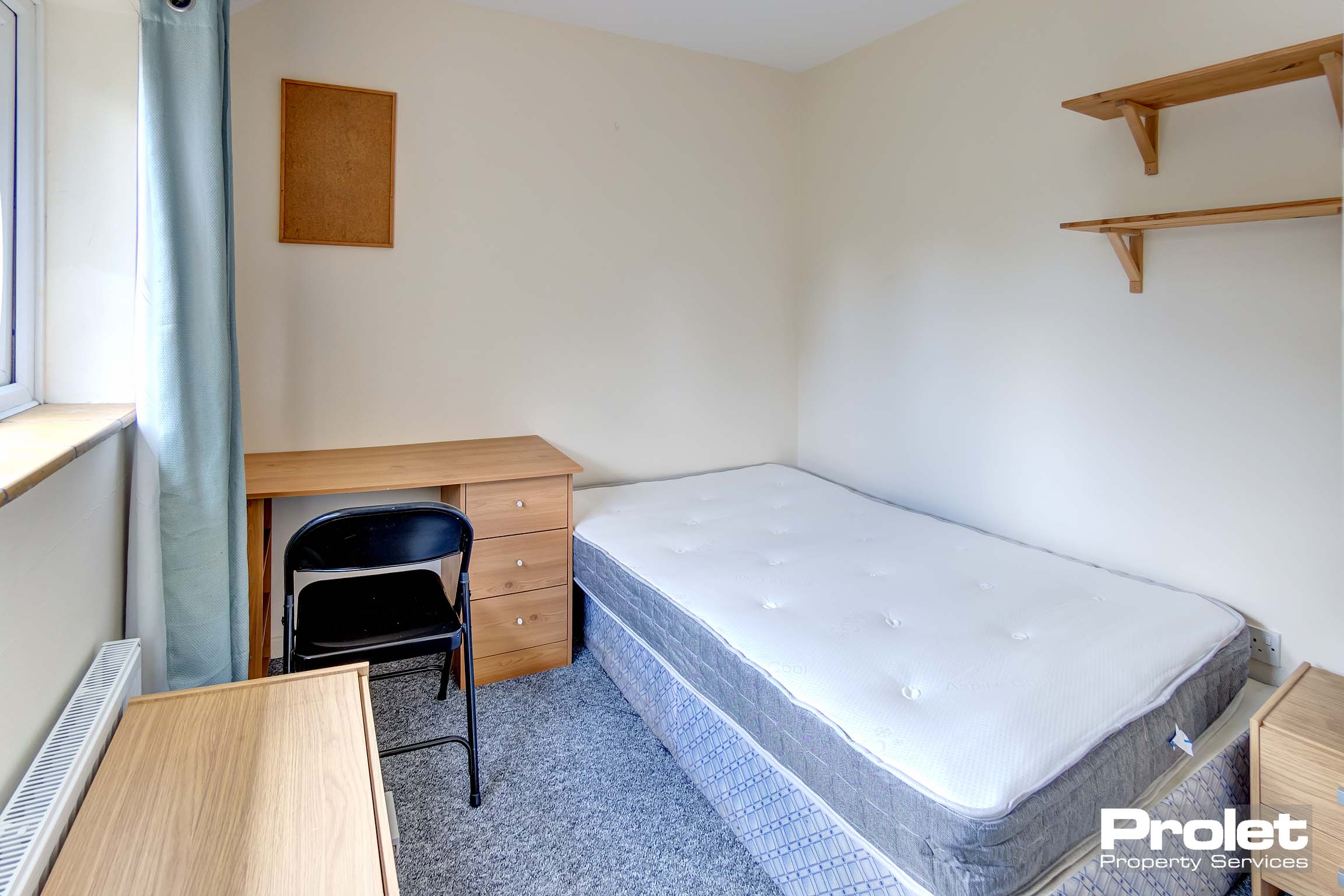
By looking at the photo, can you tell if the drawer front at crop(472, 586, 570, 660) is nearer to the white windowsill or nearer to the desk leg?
the desk leg

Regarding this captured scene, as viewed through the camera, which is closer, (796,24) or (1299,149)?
(1299,149)

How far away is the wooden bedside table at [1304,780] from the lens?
4.62 ft

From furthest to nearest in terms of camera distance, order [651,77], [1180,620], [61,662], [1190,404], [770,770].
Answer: [651,77], [1190,404], [1180,620], [770,770], [61,662]

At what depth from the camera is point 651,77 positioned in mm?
3121

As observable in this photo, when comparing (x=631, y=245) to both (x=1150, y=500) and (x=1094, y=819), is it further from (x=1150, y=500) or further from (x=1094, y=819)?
(x=1094, y=819)

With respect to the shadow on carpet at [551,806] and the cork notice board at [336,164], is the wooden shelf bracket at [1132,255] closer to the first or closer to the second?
the shadow on carpet at [551,806]

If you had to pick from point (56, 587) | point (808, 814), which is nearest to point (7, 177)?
point (56, 587)

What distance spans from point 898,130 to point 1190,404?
5.13 feet

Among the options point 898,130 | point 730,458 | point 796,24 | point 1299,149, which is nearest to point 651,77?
point 796,24

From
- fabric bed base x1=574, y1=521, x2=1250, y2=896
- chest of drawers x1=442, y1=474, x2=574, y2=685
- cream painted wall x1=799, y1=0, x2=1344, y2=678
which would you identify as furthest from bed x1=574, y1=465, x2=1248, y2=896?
cream painted wall x1=799, y1=0, x2=1344, y2=678

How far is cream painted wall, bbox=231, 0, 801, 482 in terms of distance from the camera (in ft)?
8.45

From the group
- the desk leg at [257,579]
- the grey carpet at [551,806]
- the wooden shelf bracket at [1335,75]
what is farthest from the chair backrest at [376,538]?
the wooden shelf bracket at [1335,75]

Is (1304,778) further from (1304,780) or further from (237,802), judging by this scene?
(237,802)

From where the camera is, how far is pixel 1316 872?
1.43m
